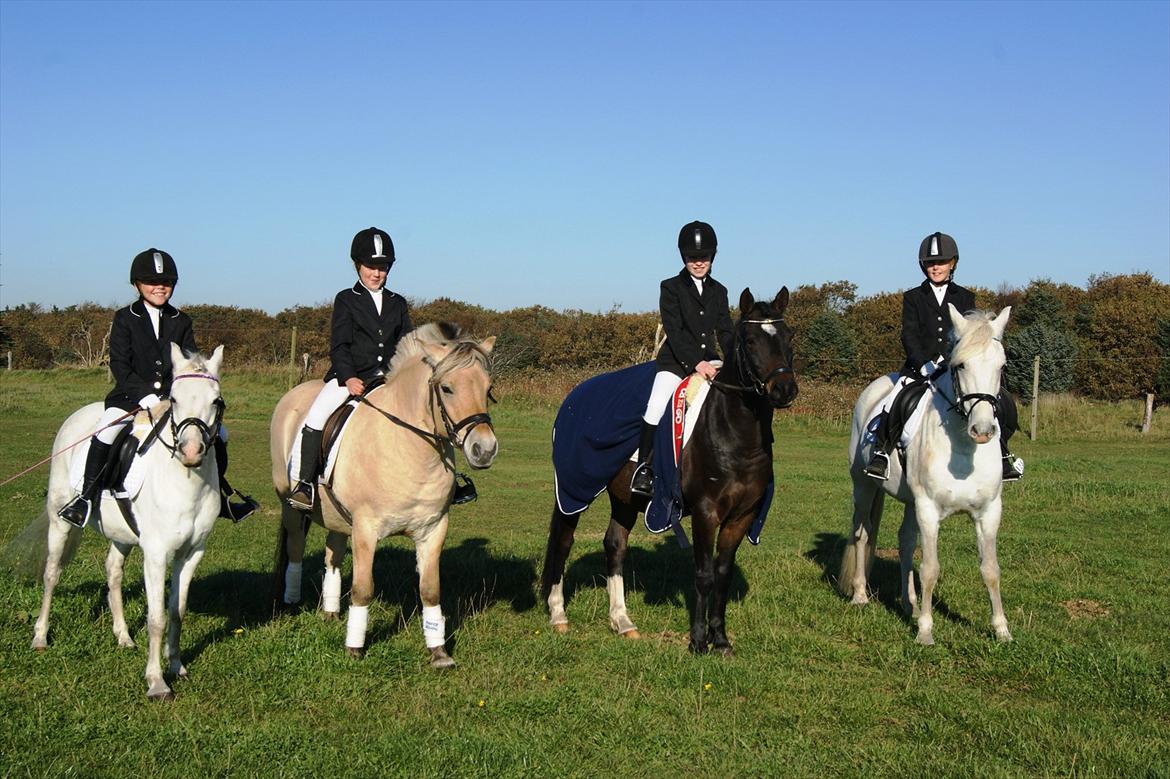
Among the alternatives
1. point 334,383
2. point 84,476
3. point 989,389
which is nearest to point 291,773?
point 84,476

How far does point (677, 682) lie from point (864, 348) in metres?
37.3

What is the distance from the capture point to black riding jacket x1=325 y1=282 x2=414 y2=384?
7637mm

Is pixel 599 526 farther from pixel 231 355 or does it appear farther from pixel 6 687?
pixel 231 355

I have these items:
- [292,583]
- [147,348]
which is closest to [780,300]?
[147,348]

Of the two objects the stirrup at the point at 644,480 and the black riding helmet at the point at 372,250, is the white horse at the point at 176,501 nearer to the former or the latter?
the black riding helmet at the point at 372,250

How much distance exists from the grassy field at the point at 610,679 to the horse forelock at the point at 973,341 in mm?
2081

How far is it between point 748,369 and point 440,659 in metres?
2.92

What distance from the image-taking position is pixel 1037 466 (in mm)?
19859

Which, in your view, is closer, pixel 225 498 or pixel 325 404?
pixel 225 498

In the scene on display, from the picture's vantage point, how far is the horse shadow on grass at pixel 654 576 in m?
8.99

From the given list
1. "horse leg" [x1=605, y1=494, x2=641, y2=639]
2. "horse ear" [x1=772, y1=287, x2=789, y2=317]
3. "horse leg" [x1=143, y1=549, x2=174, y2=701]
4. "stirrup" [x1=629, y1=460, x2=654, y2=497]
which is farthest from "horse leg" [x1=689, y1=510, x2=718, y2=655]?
"horse leg" [x1=143, y1=549, x2=174, y2=701]

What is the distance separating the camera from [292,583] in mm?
8320

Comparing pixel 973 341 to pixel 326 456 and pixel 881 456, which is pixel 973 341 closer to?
pixel 881 456

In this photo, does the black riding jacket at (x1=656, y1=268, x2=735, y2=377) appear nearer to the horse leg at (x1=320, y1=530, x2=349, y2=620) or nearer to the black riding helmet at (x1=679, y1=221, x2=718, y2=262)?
the black riding helmet at (x1=679, y1=221, x2=718, y2=262)
